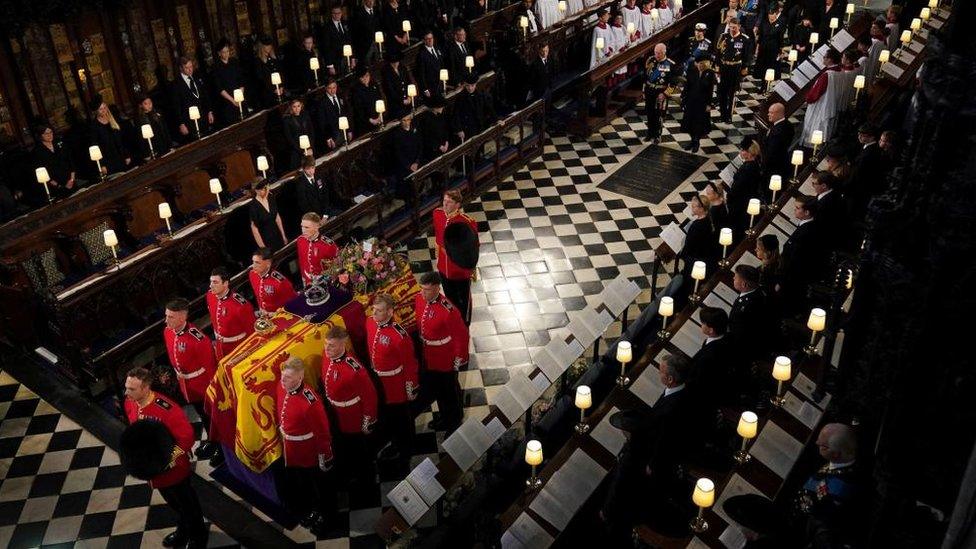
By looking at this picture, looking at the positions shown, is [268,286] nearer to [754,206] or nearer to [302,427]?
[302,427]

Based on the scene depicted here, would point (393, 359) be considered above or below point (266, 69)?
below

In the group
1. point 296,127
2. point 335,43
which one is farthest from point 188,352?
point 335,43

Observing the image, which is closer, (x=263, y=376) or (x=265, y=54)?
(x=263, y=376)

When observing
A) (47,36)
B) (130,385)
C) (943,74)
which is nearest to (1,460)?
(130,385)

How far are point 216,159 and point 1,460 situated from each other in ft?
16.6

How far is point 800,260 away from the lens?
8.89 meters

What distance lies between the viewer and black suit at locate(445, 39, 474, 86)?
15.1 m

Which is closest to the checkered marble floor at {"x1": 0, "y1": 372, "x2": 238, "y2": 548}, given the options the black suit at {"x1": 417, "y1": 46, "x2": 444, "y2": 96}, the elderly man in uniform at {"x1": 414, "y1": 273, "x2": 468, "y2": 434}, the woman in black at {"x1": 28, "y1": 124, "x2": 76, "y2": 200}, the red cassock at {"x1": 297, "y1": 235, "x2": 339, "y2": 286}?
the elderly man in uniform at {"x1": 414, "y1": 273, "x2": 468, "y2": 434}

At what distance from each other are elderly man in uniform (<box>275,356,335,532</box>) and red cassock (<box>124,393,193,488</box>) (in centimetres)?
80

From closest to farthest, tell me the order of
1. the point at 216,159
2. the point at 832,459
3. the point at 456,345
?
the point at 832,459 → the point at 456,345 → the point at 216,159

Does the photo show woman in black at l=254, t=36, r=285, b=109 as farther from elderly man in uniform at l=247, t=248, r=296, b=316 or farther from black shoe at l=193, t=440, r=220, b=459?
black shoe at l=193, t=440, r=220, b=459

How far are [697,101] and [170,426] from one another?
35.1ft

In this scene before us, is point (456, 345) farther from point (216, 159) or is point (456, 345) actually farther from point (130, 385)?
point (216, 159)

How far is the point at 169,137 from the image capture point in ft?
42.0
